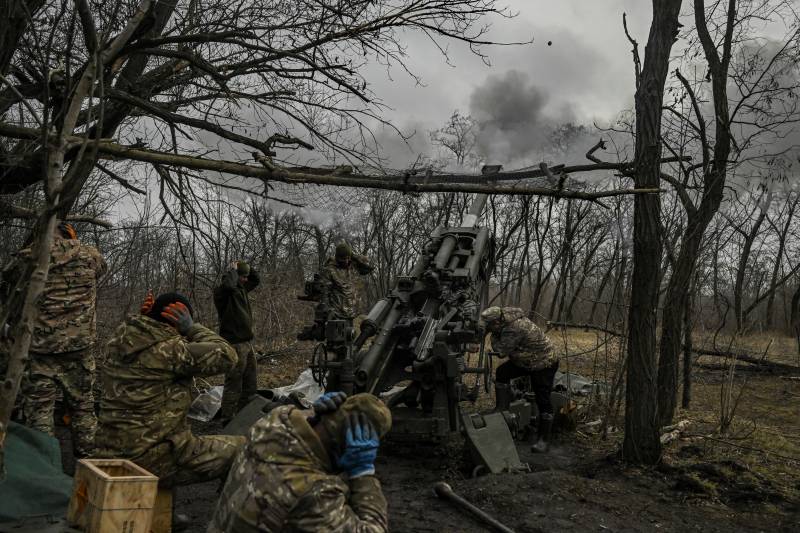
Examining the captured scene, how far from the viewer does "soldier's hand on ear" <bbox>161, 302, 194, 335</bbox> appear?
4008 mm

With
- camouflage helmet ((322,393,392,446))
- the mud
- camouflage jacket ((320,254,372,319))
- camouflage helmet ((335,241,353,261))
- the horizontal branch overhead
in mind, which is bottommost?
the mud

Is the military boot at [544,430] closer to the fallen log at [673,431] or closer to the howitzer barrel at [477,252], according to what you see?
the fallen log at [673,431]

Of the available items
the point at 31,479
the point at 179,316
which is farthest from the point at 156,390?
the point at 31,479

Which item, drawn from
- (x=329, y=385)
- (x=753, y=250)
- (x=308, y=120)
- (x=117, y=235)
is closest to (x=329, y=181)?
(x=308, y=120)

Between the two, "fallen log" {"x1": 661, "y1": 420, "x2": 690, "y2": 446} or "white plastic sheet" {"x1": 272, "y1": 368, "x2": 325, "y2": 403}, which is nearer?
"fallen log" {"x1": 661, "y1": 420, "x2": 690, "y2": 446}

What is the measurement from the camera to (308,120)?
6469mm

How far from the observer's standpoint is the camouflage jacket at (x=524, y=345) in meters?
7.92

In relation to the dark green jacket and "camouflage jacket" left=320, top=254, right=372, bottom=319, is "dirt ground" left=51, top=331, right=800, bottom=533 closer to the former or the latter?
the dark green jacket

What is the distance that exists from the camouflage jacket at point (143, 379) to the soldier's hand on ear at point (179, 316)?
0.05m

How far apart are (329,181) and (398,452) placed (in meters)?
3.86

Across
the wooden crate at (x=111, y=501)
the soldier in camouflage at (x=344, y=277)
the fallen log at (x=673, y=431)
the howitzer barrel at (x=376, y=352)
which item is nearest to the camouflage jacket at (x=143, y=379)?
the wooden crate at (x=111, y=501)

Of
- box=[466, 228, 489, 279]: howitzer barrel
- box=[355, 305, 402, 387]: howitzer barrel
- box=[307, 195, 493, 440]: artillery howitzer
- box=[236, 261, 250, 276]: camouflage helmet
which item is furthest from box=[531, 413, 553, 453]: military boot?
box=[236, 261, 250, 276]: camouflage helmet

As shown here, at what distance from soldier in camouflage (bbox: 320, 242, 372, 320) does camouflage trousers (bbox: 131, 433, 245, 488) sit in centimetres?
499

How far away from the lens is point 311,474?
2.54 m
